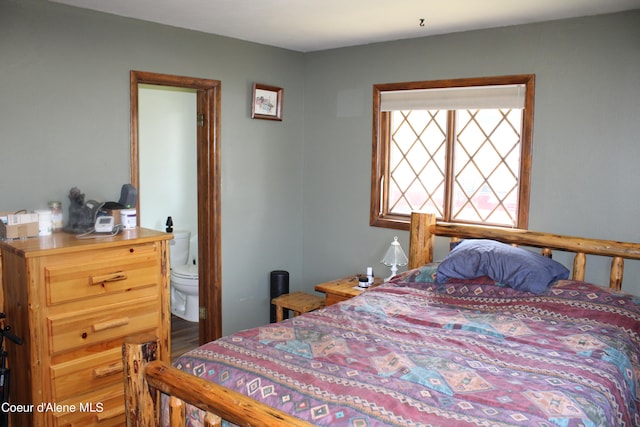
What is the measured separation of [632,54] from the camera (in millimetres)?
2896

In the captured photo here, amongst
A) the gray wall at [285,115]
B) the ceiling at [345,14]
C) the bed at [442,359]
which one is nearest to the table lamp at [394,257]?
the gray wall at [285,115]

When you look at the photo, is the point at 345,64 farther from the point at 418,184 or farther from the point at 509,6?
the point at 509,6

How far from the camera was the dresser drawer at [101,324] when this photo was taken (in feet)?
8.28

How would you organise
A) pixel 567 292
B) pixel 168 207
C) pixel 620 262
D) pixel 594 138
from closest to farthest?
pixel 567 292 → pixel 620 262 → pixel 594 138 → pixel 168 207

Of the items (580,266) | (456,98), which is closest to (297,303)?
(456,98)

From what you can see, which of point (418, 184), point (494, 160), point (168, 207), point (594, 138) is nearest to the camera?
point (594, 138)

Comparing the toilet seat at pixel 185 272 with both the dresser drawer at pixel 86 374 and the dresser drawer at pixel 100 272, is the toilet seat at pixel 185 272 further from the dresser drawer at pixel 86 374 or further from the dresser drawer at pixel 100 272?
the dresser drawer at pixel 86 374

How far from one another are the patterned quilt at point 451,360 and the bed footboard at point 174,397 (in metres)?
0.15

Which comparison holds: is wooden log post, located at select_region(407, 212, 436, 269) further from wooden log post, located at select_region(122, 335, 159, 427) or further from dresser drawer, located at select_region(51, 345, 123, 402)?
wooden log post, located at select_region(122, 335, 159, 427)

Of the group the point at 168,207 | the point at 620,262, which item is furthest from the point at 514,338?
the point at 168,207

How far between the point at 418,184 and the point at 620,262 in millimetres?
1426

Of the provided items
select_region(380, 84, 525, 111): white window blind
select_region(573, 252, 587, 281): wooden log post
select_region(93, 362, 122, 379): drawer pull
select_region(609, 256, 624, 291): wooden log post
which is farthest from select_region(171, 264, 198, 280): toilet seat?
select_region(609, 256, 624, 291): wooden log post

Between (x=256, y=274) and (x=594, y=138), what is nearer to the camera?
(x=594, y=138)

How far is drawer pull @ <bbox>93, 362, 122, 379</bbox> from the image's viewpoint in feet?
8.76
